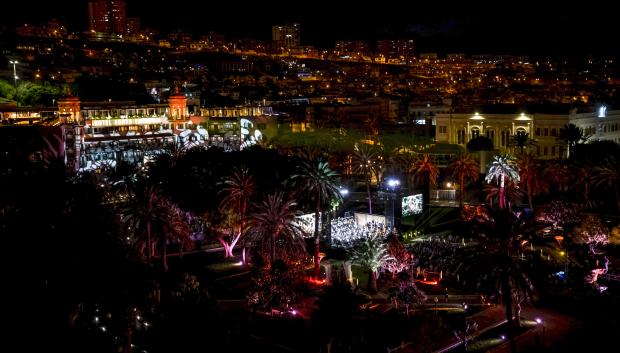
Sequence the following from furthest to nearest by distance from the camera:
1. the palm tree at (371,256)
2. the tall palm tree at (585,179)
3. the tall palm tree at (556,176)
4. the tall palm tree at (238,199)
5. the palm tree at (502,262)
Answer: the tall palm tree at (556,176) < the tall palm tree at (585,179) < the tall palm tree at (238,199) < the palm tree at (371,256) < the palm tree at (502,262)

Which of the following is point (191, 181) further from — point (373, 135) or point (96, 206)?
point (373, 135)

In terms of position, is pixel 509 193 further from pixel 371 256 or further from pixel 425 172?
pixel 371 256

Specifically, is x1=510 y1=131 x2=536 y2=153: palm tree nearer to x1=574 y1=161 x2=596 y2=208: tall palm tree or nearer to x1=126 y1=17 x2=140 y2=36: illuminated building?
x1=574 y1=161 x2=596 y2=208: tall palm tree

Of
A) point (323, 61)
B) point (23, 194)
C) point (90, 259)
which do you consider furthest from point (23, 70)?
point (323, 61)

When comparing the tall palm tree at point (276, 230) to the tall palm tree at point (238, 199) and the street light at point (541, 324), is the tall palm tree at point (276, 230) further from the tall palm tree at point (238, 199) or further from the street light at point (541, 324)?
the street light at point (541, 324)

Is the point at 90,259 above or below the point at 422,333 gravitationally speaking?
above

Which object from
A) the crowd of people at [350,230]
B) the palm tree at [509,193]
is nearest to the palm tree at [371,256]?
the crowd of people at [350,230]
